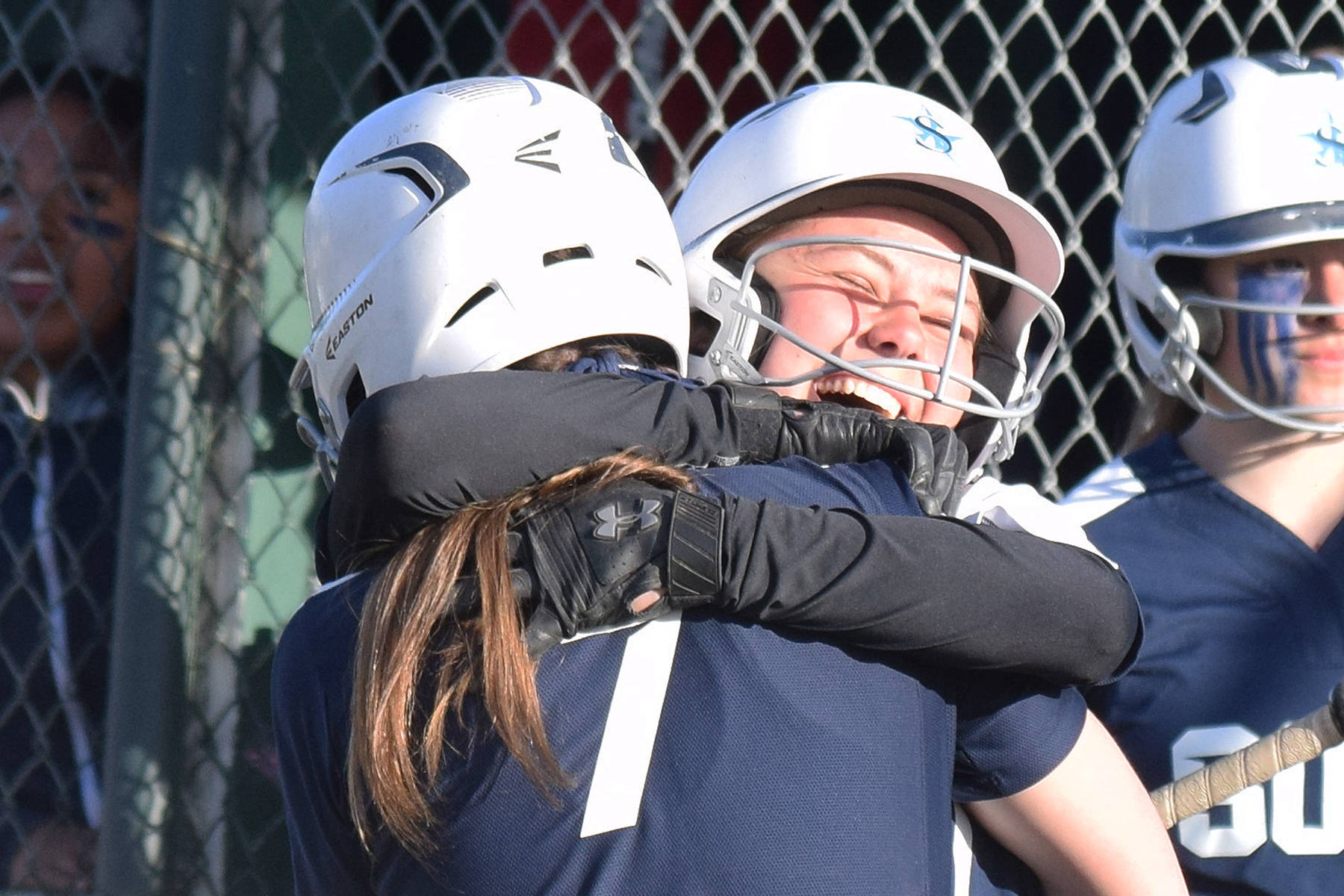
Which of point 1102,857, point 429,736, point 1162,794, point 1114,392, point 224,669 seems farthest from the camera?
point 1114,392

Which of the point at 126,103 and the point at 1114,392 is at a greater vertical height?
the point at 126,103

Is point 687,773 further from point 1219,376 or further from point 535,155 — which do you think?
point 1219,376

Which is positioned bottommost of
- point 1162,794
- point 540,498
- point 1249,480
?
point 1162,794

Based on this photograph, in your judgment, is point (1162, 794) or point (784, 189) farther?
point (784, 189)

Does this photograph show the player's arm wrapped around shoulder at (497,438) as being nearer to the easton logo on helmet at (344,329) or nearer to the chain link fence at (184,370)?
the easton logo on helmet at (344,329)

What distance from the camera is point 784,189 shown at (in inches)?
74.9

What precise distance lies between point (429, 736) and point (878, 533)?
391 mm

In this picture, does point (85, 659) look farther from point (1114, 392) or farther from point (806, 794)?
point (1114, 392)

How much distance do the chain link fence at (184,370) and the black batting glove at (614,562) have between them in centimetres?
155

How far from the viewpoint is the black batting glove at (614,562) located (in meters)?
1.12

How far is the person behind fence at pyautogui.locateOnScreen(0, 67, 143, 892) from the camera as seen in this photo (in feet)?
8.86

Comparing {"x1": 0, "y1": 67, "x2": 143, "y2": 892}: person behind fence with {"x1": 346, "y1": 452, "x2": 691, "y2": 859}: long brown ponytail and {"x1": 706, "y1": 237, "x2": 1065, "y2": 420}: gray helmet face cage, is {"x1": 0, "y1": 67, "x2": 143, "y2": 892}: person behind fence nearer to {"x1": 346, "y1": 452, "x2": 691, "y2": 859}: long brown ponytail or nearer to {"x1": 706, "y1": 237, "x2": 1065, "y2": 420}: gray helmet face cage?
{"x1": 706, "y1": 237, "x2": 1065, "y2": 420}: gray helmet face cage

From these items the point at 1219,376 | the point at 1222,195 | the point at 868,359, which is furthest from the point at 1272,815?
the point at 1222,195

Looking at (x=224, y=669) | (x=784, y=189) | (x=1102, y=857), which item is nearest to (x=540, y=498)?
(x=1102, y=857)
